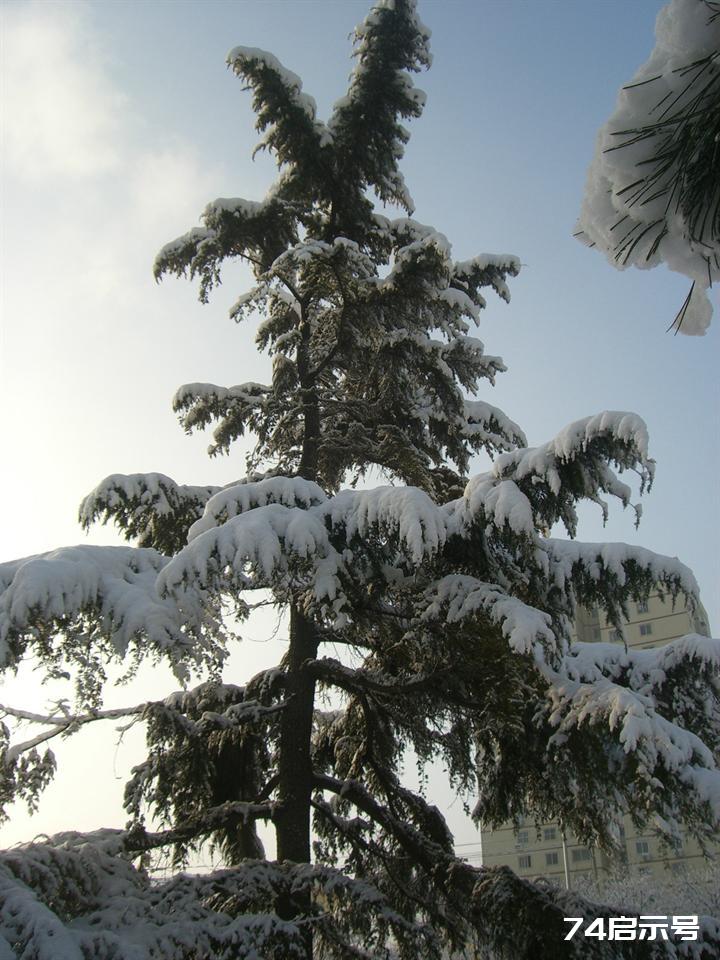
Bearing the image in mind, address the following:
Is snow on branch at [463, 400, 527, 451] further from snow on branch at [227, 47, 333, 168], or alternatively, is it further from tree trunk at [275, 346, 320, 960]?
snow on branch at [227, 47, 333, 168]

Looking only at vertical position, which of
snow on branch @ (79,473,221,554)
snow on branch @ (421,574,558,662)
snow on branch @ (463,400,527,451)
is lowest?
snow on branch @ (421,574,558,662)

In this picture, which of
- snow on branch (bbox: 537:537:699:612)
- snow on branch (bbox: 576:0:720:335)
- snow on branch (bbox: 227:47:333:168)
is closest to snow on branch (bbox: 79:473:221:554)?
snow on branch (bbox: 537:537:699:612)

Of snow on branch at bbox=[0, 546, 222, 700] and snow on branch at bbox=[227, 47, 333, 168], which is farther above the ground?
snow on branch at bbox=[227, 47, 333, 168]

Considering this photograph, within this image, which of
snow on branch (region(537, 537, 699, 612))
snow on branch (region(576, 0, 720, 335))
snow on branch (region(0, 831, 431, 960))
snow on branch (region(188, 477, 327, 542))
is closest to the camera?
snow on branch (region(576, 0, 720, 335))

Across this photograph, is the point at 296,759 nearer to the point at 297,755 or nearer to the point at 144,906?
the point at 297,755

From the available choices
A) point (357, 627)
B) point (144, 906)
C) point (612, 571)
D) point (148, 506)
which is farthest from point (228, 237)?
point (144, 906)

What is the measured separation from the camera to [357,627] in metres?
6.75

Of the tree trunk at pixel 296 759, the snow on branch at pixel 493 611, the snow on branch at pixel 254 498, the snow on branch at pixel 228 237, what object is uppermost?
the snow on branch at pixel 228 237

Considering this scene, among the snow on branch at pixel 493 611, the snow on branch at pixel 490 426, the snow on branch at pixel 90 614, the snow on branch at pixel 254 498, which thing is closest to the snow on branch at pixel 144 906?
the snow on branch at pixel 90 614

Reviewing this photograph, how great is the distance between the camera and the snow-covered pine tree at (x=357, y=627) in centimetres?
478

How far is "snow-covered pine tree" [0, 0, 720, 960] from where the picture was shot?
15.7 feet

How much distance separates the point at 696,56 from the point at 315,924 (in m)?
5.42

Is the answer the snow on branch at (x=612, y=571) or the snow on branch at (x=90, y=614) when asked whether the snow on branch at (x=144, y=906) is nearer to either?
the snow on branch at (x=90, y=614)

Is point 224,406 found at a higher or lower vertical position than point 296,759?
higher
